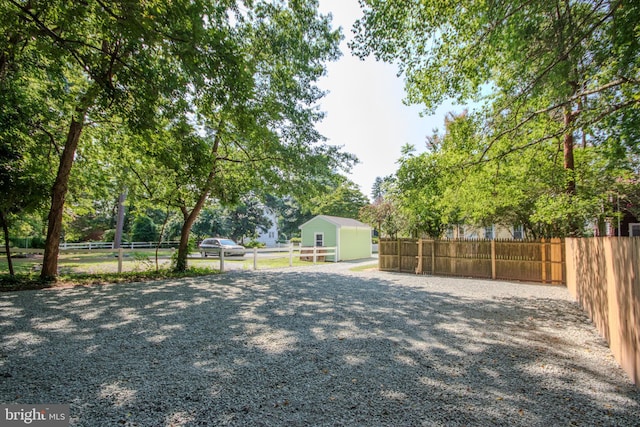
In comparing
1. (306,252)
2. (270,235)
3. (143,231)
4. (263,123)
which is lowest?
(306,252)

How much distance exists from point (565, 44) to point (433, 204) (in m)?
7.55

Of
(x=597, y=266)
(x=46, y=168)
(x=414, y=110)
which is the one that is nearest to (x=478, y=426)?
(x=597, y=266)

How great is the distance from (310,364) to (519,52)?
624 cm

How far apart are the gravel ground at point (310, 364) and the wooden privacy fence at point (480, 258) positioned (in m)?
3.85

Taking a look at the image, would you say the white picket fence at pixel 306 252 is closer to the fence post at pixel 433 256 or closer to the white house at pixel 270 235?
the fence post at pixel 433 256

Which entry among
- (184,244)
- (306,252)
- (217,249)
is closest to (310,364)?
(184,244)

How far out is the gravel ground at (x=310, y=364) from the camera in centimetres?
245

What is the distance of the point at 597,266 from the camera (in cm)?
507

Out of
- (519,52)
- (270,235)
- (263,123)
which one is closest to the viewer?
(519,52)

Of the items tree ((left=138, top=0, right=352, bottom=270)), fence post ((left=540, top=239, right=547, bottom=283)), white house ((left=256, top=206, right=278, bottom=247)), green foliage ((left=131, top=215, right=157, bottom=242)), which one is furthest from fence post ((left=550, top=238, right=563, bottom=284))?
white house ((left=256, top=206, right=278, bottom=247))

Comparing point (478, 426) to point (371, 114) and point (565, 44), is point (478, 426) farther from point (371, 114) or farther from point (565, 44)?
point (371, 114)

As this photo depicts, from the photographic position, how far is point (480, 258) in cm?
1089

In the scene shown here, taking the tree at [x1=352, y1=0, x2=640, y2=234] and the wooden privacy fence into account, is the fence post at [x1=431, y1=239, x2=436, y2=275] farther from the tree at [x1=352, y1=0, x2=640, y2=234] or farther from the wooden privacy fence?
the tree at [x1=352, y1=0, x2=640, y2=234]

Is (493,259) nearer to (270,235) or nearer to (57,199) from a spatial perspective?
(57,199)
